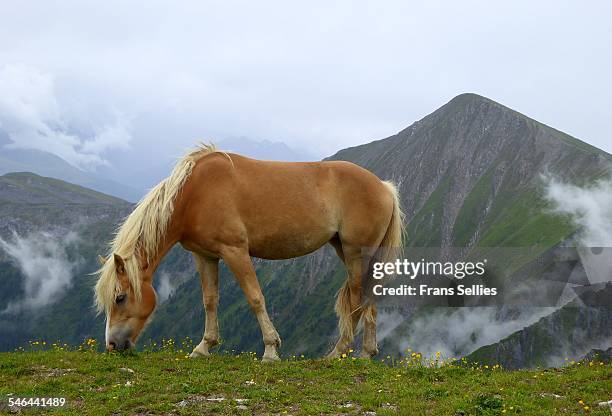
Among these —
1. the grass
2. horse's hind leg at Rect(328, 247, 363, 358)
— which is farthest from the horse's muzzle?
horse's hind leg at Rect(328, 247, 363, 358)

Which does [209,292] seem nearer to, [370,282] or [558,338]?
[370,282]

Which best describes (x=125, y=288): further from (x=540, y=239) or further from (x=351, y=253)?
(x=540, y=239)

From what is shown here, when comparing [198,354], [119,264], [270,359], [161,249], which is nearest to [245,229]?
[161,249]

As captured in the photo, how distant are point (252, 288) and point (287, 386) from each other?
297 centimetres

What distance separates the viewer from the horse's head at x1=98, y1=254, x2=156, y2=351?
35.1 feet

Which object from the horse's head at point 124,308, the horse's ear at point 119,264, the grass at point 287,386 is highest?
the horse's ear at point 119,264

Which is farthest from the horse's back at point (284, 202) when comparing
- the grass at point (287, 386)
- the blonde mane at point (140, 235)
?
the grass at point (287, 386)

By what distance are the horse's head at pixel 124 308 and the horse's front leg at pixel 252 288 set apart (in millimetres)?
1845

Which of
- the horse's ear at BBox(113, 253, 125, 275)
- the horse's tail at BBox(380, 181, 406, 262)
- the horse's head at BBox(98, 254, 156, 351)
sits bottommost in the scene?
the horse's head at BBox(98, 254, 156, 351)

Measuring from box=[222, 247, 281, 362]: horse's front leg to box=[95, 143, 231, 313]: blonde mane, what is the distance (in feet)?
5.15

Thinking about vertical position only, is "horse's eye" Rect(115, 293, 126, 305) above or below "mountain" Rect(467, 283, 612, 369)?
below

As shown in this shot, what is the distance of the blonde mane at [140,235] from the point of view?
1071 cm

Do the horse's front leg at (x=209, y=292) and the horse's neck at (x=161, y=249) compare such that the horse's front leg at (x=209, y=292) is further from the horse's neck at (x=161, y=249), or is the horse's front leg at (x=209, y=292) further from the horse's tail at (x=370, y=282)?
the horse's tail at (x=370, y=282)

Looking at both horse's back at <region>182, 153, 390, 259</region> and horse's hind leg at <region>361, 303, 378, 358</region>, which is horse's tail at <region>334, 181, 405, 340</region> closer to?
horse's hind leg at <region>361, 303, 378, 358</region>
